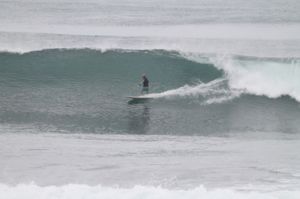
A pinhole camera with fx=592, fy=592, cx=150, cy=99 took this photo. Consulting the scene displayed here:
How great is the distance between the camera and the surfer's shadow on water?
19438 mm

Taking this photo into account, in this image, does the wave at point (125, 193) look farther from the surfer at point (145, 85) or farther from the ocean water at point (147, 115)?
the surfer at point (145, 85)

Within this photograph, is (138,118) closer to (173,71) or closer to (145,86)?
(145,86)

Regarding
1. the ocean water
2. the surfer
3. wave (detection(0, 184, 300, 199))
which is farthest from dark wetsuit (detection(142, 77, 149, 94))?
wave (detection(0, 184, 300, 199))

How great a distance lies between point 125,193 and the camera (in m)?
14.3

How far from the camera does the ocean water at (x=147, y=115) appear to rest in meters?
15.2

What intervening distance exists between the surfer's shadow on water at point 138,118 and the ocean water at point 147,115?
4 cm

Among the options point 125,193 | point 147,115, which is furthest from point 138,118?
point 125,193

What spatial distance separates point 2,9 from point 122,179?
125 feet

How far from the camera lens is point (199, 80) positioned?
25062mm

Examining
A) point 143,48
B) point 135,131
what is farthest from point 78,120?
point 143,48

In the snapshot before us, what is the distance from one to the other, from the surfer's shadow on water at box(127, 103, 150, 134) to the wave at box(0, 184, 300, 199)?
493 cm

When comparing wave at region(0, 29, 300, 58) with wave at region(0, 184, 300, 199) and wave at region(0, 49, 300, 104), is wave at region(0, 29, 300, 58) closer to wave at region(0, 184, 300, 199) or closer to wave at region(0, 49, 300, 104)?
wave at region(0, 49, 300, 104)

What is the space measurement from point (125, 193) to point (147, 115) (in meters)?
6.85

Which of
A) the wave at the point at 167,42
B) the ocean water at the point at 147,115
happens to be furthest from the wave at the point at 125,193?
the wave at the point at 167,42
